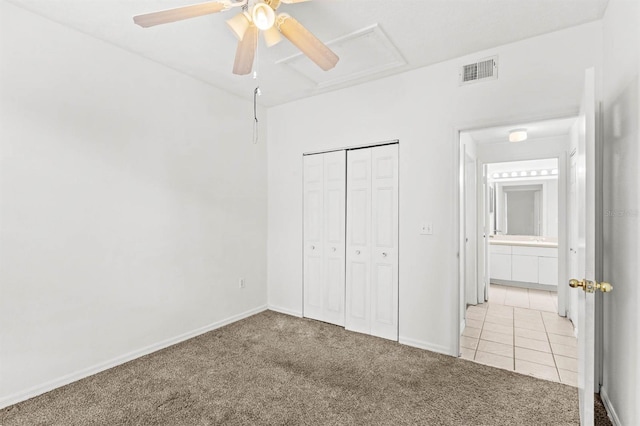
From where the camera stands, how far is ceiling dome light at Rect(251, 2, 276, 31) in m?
1.55

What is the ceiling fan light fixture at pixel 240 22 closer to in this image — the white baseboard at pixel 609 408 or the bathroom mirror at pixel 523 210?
the white baseboard at pixel 609 408

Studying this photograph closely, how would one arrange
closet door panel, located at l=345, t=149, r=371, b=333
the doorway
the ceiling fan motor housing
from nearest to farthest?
the ceiling fan motor housing
the doorway
closet door panel, located at l=345, t=149, r=371, b=333

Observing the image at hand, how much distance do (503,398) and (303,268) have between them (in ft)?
7.65

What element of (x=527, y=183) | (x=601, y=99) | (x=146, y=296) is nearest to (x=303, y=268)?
(x=146, y=296)

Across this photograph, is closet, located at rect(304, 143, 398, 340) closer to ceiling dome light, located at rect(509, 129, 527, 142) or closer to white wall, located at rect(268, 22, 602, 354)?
white wall, located at rect(268, 22, 602, 354)

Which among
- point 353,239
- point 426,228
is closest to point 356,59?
point 426,228

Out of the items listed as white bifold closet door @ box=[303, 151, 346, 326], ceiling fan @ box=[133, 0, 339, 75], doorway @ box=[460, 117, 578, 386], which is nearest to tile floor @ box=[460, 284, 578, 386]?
doorway @ box=[460, 117, 578, 386]

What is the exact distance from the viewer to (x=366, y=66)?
A: 2977mm

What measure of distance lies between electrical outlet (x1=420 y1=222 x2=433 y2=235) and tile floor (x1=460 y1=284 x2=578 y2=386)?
1.16 m

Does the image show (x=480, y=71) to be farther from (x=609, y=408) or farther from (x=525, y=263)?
(x=525, y=263)

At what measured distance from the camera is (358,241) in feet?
11.2

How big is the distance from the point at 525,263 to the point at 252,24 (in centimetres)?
556

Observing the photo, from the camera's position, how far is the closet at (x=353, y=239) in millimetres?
3203

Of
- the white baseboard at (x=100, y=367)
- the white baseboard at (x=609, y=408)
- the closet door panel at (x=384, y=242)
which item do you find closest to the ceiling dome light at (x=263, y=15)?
the closet door panel at (x=384, y=242)
